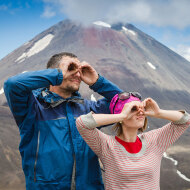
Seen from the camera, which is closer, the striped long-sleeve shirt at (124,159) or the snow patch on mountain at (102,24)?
the striped long-sleeve shirt at (124,159)

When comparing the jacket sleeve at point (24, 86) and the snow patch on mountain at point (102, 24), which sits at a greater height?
the snow patch on mountain at point (102, 24)

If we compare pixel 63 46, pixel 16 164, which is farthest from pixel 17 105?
pixel 63 46

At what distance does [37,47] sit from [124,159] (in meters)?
30.5

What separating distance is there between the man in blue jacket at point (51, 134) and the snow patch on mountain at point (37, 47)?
27720 mm

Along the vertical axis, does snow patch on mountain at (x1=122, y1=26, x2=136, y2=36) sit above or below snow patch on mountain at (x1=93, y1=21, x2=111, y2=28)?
above

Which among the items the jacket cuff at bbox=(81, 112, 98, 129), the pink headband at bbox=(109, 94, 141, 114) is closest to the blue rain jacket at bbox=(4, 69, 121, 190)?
the jacket cuff at bbox=(81, 112, 98, 129)

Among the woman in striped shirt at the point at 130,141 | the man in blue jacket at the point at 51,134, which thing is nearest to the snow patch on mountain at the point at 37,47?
the man in blue jacket at the point at 51,134

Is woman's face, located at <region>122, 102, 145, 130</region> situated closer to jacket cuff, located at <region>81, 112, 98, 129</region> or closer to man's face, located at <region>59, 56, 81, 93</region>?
jacket cuff, located at <region>81, 112, 98, 129</region>

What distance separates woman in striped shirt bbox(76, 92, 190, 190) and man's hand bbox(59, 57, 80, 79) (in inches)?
22.3

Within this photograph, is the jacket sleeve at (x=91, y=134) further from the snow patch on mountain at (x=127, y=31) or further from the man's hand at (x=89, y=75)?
the snow patch on mountain at (x=127, y=31)

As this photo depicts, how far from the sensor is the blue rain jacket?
2.41m

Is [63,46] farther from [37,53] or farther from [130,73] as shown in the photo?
[130,73]

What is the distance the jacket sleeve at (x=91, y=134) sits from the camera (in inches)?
89.8

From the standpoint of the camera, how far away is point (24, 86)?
2322 millimetres
